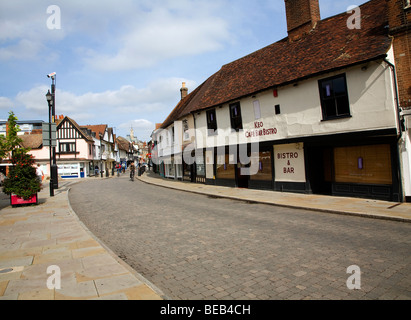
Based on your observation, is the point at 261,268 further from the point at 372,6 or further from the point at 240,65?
the point at 240,65

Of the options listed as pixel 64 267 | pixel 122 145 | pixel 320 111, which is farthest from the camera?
pixel 122 145

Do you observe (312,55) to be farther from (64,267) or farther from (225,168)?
(64,267)

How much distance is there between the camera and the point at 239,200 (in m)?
12.9

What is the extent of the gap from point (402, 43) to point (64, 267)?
13275 millimetres

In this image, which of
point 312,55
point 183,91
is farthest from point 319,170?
point 183,91

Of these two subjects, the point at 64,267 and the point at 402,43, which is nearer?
the point at 64,267

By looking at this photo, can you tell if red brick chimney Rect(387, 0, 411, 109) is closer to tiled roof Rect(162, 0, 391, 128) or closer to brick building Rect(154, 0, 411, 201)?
brick building Rect(154, 0, 411, 201)

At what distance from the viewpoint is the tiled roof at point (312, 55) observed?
10.9m

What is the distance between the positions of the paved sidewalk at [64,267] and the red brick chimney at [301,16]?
1545 centimetres

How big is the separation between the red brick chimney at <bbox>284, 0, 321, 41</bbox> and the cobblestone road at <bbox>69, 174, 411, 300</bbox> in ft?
37.4

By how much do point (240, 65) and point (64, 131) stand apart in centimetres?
3427

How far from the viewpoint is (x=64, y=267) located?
4.73 m

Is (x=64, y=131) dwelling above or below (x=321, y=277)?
above
